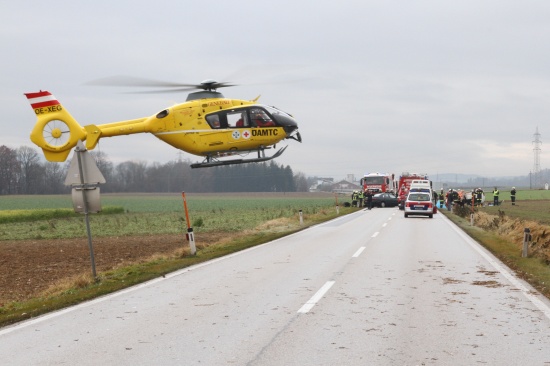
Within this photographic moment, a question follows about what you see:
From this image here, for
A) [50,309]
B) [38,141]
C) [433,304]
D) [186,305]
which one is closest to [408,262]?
[433,304]

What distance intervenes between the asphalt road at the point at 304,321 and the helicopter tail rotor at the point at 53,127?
11478 mm

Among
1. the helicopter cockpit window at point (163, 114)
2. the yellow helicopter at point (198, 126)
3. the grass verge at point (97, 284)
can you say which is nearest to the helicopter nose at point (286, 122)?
the yellow helicopter at point (198, 126)

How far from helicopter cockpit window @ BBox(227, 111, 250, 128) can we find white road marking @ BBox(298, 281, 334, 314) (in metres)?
12.6

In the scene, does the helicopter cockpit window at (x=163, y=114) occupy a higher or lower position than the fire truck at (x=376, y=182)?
higher

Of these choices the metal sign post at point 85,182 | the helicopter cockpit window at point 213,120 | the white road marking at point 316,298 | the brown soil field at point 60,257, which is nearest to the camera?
the white road marking at point 316,298

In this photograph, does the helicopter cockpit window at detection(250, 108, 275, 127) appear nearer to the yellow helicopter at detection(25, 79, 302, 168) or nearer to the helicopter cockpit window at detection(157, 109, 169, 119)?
the yellow helicopter at detection(25, 79, 302, 168)

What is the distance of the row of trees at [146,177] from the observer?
124 m

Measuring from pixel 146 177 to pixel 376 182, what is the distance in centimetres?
7550

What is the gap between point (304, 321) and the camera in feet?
29.0

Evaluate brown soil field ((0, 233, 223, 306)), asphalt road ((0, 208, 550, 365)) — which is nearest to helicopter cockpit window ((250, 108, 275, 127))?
brown soil field ((0, 233, 223, 306))

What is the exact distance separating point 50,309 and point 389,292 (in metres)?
5.43

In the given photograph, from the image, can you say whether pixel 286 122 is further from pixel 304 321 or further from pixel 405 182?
pixel 405 182

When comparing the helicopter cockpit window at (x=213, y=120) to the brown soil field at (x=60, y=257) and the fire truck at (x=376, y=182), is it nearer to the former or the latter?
the brown soil field at (x=60, y=257)

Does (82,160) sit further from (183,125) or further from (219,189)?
(219,189)
